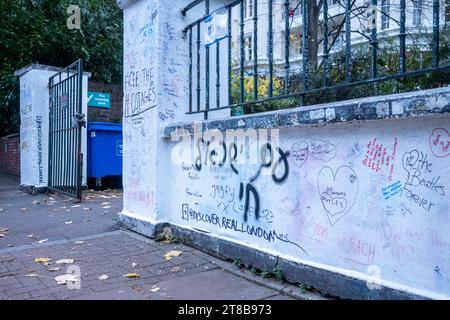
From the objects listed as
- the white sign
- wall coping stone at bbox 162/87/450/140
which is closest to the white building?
the white sign

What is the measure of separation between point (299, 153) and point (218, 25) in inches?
72.9

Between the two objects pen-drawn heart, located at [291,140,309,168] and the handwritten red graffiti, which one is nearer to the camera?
the handwritten red graffiti

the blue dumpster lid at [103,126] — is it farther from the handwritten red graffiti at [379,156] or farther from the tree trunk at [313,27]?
the handwritten red graffiti at [379,156]

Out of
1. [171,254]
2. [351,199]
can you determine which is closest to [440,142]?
[351,199]

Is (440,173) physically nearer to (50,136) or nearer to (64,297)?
(64,297)

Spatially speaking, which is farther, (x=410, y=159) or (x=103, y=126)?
(x=103, y=126)

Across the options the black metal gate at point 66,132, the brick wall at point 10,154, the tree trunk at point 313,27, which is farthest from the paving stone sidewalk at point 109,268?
the brick wall at point 10,154

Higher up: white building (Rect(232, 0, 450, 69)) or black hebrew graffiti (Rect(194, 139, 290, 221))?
white building (Rect(232, 0, 450, 69))

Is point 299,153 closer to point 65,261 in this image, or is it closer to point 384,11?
point 65,261

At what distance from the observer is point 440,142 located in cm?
236

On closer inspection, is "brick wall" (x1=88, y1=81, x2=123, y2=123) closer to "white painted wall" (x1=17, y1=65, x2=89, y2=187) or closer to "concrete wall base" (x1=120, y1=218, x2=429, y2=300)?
"white painted wall" (x1=17, y1=65, x2=89, y2=187)

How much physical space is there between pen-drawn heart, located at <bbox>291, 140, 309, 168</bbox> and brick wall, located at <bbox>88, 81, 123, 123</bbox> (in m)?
8.76

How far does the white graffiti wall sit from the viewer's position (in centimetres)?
240

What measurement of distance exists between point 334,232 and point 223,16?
250cm
